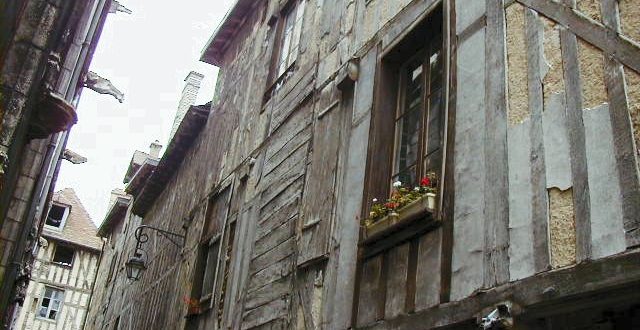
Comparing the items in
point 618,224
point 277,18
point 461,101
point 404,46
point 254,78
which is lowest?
point 618,224

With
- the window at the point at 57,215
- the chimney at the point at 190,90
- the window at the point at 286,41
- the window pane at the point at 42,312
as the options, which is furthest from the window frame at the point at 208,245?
the window at the point at 57,215

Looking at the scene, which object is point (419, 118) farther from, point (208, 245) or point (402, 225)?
point (208, 245)

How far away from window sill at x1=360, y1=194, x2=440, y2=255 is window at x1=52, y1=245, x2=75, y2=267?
2438 centimetres

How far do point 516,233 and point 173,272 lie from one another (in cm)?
848

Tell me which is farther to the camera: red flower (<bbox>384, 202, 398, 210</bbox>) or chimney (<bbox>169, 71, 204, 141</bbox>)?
chimney (<bbox>169, 71, 204, 141</bbox>)

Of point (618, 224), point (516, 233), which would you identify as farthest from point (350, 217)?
point (618, 224)

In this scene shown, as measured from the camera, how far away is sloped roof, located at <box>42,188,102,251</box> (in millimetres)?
25641

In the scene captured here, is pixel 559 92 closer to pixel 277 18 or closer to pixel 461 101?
pixel 461 101

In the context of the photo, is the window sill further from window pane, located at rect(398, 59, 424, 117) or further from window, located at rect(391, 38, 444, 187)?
window pane, located at rect(398, 59, 424, 117)

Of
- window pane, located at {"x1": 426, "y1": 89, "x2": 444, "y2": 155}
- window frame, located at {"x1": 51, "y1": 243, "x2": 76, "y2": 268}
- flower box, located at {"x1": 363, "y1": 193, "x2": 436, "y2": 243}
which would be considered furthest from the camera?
window frame, located at {"x1": 51, "y1": 243, "x2": 76, "y2": 268}

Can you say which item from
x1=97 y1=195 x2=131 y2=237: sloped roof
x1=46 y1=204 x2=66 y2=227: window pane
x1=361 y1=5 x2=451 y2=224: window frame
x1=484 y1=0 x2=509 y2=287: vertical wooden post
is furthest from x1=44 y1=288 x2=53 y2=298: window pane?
x1=484 y1=0 x2=509 y2=287: vertical wooden post

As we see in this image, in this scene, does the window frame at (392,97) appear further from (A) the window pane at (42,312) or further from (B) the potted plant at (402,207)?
(A) the window pane at (42,312)

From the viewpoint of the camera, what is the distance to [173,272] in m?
10.6

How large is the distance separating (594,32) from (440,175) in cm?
128
